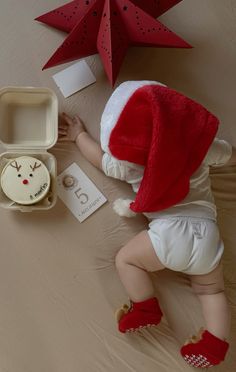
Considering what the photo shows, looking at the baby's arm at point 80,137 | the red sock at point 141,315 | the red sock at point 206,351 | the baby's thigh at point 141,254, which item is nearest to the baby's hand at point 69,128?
the baby's arm at point 80,137

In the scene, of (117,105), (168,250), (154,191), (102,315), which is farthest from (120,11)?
(102,315)

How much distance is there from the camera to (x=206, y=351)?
96 centimetres

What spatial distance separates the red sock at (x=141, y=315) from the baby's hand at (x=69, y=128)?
0.43 meters

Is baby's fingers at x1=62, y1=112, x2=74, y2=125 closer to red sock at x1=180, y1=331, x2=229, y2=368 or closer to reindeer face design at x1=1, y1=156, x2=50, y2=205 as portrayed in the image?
reindeer face design at x1=1, y1=156, x2=50, y2=205

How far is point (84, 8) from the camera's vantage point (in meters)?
1.01

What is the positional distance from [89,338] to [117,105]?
0.55 meters

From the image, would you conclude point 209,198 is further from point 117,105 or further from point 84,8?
point 84,8

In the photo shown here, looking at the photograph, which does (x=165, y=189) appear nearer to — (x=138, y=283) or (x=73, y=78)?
(x=138, y=283)

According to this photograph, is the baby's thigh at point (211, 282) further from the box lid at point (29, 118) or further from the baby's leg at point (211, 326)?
the box lid at point (29, 118)

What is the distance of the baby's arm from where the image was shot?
105 cm

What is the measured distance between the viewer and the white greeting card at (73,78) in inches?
42.8

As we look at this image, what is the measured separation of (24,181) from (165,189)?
0.33 m

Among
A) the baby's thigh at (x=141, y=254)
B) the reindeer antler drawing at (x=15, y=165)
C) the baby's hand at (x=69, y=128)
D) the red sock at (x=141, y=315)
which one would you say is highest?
the baby's hand at (x=69, y=128)

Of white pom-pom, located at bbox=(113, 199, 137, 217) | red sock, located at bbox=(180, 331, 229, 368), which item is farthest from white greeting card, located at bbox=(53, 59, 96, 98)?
red sock, located at bbox=(180, 331, 229, 368)
